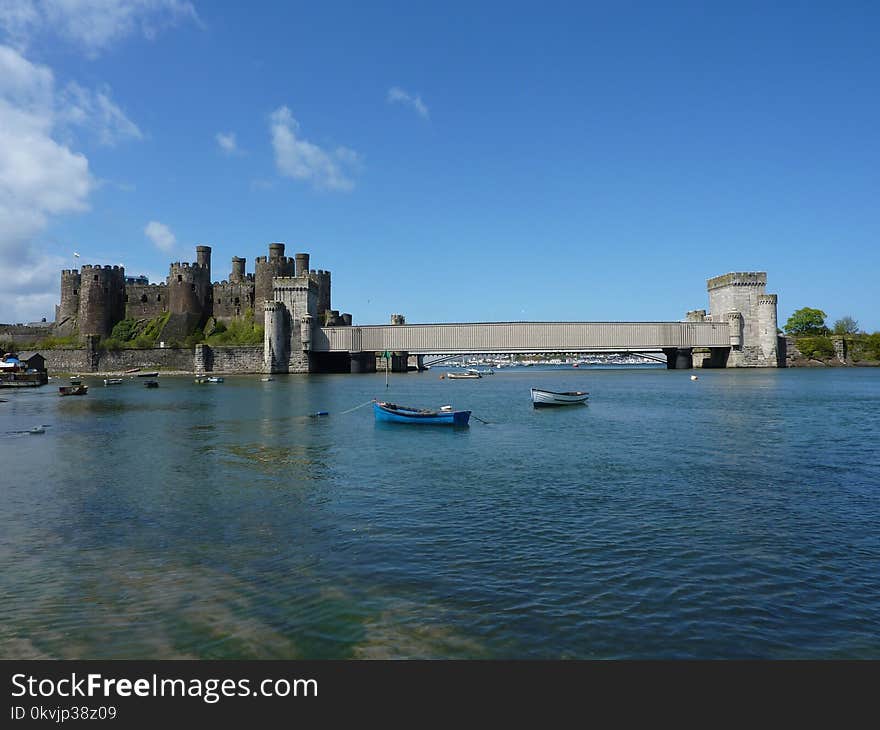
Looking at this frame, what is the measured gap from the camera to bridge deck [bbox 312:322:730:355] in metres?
96.9

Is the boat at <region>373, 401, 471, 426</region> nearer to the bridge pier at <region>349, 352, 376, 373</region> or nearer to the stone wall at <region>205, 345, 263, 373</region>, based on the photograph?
the stone wall at <region>205, 345, 263, 373</region>

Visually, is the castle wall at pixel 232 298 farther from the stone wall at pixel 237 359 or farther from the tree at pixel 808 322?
the tree at pixel 808 322

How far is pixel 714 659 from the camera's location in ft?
22.5

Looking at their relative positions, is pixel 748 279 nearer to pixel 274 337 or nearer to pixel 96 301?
pixel 274 337

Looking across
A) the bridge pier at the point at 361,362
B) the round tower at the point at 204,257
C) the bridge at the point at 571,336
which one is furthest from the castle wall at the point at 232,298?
the bridge pier at the point at 361,362

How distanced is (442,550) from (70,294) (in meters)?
105

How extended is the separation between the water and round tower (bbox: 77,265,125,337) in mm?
76802

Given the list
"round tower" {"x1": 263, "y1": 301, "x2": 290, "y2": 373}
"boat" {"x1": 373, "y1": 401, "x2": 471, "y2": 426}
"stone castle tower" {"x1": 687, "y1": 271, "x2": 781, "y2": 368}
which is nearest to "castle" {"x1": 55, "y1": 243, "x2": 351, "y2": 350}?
"round tower" {"x1": 263, "y1": 301, "x2": 290, "y2": 373}

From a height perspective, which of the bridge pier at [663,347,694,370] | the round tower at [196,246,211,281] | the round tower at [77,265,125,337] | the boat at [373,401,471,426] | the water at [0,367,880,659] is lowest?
the water at [0,367,880,659]

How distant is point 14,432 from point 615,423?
29.5 meters

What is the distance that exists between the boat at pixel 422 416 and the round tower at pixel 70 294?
84929mm

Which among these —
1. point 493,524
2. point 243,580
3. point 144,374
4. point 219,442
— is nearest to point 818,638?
point 493,524

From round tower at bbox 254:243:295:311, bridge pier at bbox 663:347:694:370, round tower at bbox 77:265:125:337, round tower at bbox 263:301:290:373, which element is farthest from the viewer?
bridge pier at bbox 663:347:694:370

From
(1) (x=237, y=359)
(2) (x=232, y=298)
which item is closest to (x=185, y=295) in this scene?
(2) (x=232, y=298)
